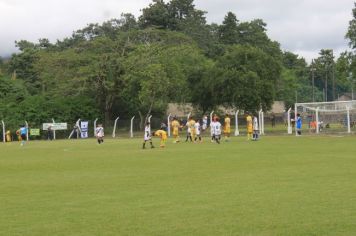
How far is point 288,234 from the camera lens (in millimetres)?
8172

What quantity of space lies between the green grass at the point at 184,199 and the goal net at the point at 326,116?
26.4 meters

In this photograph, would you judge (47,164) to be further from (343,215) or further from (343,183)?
(343,215)

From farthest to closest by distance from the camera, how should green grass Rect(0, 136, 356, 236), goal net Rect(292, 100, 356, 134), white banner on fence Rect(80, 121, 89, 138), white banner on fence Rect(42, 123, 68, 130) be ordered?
1. white banner on fence Rect(80, 121, 89, 138)
2. white banner on fence Rect(42, 123, 68, 130)
3. goal net Rect(292, 100, 356, 134)
4. green grass Rect(0, 136, 356, 236)

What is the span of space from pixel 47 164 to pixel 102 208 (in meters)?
11.5

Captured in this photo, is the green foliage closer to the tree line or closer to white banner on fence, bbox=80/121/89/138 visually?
the tree line

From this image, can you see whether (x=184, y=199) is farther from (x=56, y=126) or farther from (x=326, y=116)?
(x=56, y=126)

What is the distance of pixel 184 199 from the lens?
1162 centimetres

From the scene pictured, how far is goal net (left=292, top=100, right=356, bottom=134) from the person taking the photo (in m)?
45.5

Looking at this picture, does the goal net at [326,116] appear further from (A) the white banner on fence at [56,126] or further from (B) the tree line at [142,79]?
(A) the white banner on fence at [56,126]

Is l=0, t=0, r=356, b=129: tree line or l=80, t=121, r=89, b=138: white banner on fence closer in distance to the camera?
l=0, t=0, r=356, b=129: tree line

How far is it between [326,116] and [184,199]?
39.3 m

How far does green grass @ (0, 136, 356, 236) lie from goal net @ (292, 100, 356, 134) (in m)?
26.4

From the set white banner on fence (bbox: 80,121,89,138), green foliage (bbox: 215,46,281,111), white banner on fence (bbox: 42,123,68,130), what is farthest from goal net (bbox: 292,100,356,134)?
white banner on fence (bbox: 42,123,68,130)

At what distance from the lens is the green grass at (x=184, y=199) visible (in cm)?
887
